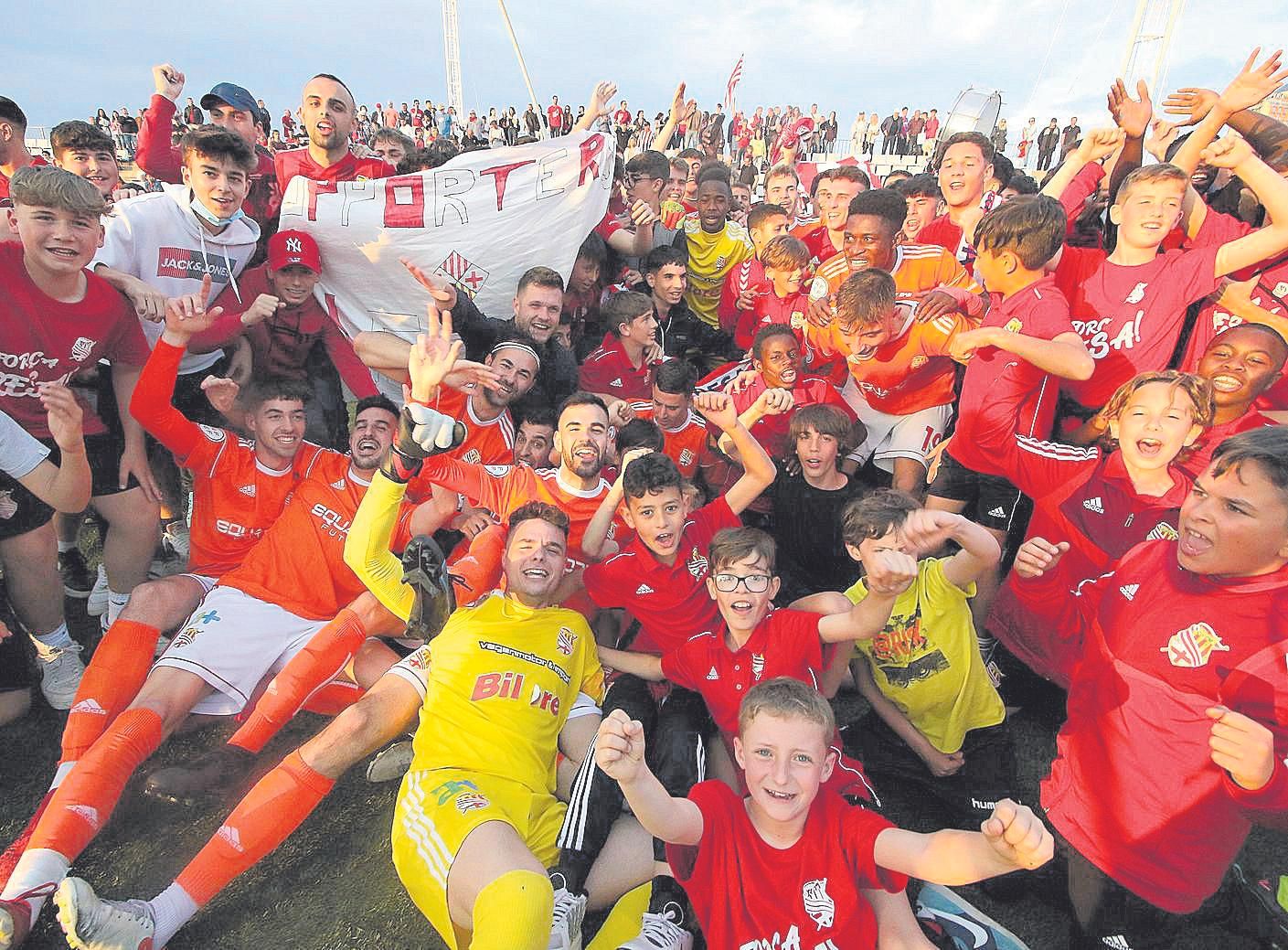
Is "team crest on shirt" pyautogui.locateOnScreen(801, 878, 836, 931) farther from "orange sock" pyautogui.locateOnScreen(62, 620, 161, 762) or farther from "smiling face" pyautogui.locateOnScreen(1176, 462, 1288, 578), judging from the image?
"orange sock" pyautogui.locateOnScreen(62, 620, 161, 762)

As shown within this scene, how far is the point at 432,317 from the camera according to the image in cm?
320

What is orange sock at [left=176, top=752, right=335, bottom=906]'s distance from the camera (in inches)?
99.7

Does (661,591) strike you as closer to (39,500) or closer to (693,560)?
Answer: (693,560)

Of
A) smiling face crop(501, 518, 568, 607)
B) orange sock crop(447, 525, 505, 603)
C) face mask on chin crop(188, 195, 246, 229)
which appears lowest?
orange sock crop(447, 525, 505, 603)

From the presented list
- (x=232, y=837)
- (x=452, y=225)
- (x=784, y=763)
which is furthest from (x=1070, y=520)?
(x=452, y=225)

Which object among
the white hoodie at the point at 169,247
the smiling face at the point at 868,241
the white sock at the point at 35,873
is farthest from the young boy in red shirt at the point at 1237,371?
the white hoodie at the point at 169,247

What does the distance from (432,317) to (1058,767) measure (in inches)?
123

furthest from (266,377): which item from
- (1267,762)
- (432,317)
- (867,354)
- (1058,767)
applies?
(1267,762)

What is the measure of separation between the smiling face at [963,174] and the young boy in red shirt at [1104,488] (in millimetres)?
2214

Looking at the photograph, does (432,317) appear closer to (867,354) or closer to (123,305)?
(123,305)

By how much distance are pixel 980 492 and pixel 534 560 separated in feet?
8.05

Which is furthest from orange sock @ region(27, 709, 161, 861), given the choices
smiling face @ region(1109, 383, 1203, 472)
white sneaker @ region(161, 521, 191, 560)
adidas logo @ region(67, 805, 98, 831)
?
smiling face @ region(1109, 383, 1203, 472)

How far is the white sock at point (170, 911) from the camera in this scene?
2.39 meters

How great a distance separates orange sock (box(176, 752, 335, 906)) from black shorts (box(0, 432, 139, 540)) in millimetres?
1699
